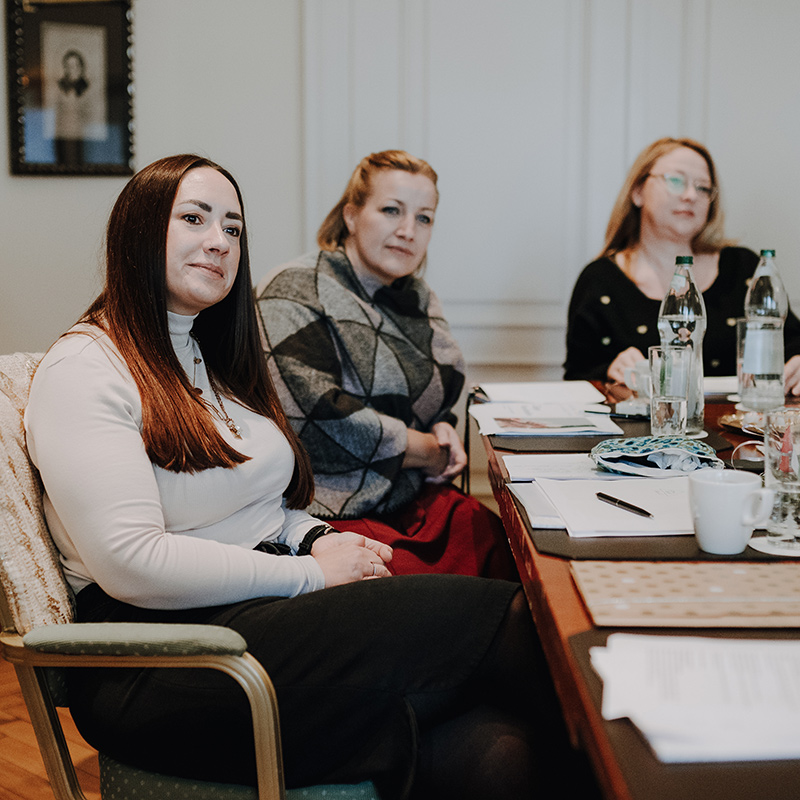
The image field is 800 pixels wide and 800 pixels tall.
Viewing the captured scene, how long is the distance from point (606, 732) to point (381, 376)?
1.47 m

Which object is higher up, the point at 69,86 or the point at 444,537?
the point at 69,86

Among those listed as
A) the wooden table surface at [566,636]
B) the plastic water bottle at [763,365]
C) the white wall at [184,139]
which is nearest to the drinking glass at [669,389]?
the plastic water bottle at [763,365]

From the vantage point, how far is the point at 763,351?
174 cm

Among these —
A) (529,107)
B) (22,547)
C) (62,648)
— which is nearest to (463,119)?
(529,107)

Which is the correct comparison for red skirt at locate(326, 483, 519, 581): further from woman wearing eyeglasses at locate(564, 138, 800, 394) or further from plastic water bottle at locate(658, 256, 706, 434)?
woman wearing eyeglasses at locate(564, 138, 800, 394)

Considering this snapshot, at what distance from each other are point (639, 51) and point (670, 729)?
10.1 ft

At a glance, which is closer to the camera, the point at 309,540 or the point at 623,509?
the point at 623,509

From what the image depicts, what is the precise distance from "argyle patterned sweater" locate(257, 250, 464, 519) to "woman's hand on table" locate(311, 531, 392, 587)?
0.47 m

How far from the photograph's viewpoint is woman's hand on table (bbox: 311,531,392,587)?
1191 mm

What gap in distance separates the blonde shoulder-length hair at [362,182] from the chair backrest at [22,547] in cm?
115

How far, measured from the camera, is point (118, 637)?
2.88 feet

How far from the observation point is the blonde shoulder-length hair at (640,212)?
2672mm

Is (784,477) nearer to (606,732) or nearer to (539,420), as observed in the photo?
(606,732)

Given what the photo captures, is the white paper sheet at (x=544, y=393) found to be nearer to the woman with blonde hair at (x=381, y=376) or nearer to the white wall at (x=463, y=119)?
the woman with blonde hair at (x=381, y=376)
